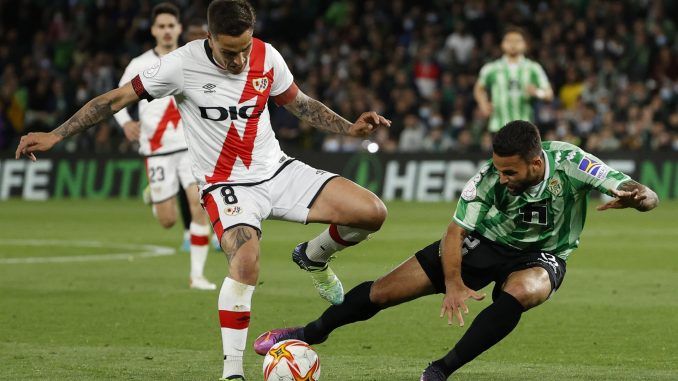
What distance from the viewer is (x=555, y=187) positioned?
6664 millimetres

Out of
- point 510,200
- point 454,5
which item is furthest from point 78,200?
point 510,200

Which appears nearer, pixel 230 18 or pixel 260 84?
pixel 230 18

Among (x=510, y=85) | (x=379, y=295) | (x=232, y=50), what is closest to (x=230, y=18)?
(x=232, y=50)

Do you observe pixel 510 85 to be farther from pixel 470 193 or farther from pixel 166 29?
pixel 470 193

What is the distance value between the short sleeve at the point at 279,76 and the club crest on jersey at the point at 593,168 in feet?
6.47

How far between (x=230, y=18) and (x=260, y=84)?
65cm

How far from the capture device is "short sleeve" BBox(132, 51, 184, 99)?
23.7ft

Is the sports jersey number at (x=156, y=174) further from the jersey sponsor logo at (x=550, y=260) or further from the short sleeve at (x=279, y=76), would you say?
the jersey sponsor logo at (x=550, y=260)

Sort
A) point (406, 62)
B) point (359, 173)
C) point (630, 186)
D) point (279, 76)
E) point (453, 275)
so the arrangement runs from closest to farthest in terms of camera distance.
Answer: point (630, 186) < point (453, 275) < point (279, 76) < point (359, 173) < point (406, 62)

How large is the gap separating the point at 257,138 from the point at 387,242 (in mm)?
8016

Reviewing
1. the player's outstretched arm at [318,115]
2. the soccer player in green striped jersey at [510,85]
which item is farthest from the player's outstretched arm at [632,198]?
the soccer player in green striped jersey at [510,85]

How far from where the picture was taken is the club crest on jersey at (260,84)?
7.49 meters

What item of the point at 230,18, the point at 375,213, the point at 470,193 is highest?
the point at 230,18

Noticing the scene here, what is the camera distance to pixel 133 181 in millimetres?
24375
